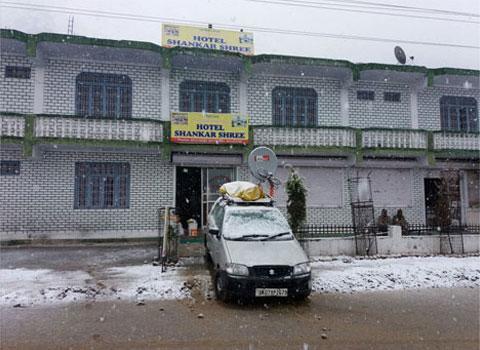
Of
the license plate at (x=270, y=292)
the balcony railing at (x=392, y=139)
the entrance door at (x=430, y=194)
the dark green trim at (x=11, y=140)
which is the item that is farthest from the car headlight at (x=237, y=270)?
the entrance door at (x=430, y=194)

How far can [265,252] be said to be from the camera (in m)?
6.61

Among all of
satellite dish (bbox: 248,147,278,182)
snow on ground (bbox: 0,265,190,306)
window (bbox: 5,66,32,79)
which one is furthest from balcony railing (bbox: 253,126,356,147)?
window (bbox: 5,66,32,79)

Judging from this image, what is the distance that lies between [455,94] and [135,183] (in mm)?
15980

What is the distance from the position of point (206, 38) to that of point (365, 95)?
7947 mm

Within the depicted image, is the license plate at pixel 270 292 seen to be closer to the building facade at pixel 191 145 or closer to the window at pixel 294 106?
the building facade at pixel 191 145

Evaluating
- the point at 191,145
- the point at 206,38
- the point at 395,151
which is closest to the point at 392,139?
the point at 395,151

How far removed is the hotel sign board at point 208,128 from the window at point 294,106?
240 cm

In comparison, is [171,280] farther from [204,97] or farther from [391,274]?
[204,97]

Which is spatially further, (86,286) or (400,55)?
→ (400,55)

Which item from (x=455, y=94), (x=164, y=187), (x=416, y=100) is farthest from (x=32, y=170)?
(x=455, y=94)

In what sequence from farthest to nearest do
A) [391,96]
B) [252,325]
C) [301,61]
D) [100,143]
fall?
[391,96] → [301,61] → [100,143] → [252,325]

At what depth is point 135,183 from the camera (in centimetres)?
1484

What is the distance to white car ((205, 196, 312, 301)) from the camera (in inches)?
243

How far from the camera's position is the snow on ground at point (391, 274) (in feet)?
25.9
